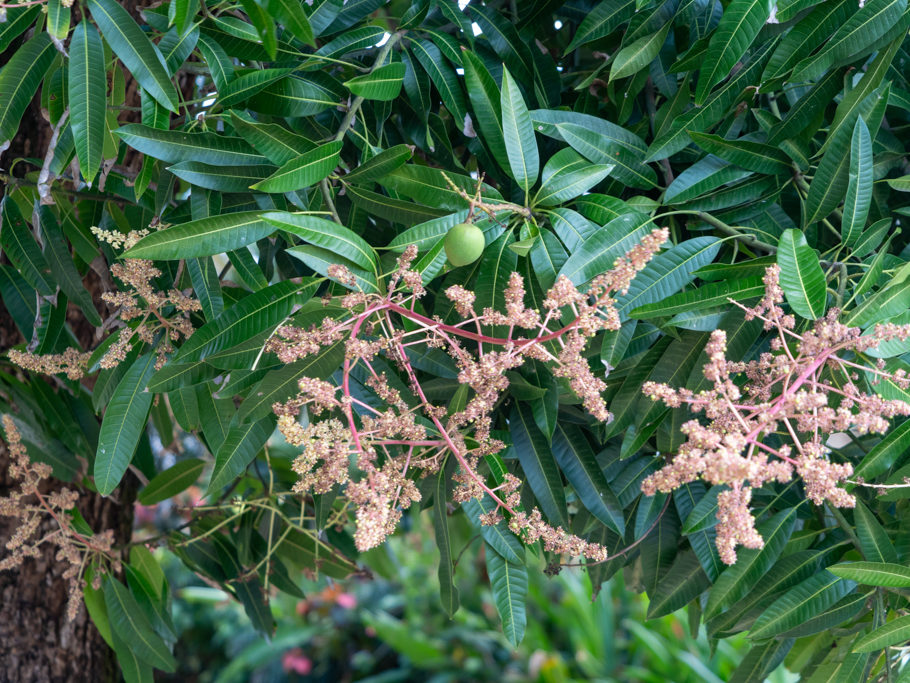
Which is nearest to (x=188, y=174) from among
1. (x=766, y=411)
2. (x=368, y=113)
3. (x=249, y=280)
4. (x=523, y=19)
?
(x=249, y=280)

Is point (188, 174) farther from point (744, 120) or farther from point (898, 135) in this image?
point (898, 135)

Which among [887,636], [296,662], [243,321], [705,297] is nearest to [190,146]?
[243,321]

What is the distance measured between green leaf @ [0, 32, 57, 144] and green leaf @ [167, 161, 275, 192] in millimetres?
214

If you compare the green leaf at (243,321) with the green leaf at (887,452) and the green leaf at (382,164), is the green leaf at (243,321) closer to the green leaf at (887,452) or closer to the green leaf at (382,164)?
the green leaf at (382,164)

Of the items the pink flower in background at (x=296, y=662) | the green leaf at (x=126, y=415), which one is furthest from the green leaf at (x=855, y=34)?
the pink flower in background at (x=296, y=662)

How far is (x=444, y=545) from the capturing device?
0.93m

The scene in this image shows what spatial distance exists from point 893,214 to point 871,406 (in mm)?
441

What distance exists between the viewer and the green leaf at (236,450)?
83cm

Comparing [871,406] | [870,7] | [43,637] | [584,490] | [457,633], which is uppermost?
[870,7]

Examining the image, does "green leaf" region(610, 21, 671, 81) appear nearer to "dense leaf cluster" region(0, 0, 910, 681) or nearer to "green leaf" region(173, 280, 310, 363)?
"dense leaf cluster" region(0, 0, 910, 681)

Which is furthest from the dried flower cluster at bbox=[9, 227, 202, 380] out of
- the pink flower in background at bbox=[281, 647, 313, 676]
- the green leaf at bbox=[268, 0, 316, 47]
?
the pink flower in background at bbox=[281, 647, 313, 676]

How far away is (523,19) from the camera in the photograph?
993 millimetres

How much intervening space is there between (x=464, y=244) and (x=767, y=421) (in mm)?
287

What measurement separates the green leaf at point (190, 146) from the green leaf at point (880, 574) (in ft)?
2.43
